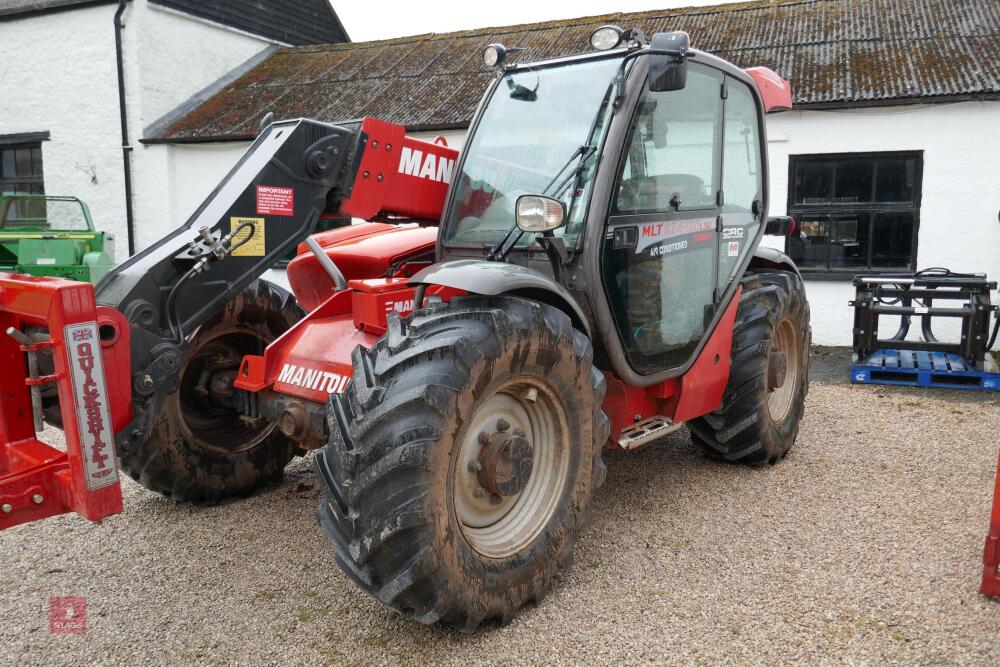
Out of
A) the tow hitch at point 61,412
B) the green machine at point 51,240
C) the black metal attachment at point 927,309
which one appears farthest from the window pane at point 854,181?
the green machine at point 51,240

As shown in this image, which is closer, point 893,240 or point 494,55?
point 494,55

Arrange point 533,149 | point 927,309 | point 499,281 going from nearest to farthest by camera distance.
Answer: point 499,281 < point 533,149 < point 927,309

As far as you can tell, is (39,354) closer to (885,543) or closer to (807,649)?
(807,649)

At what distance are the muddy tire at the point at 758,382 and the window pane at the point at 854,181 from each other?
5075 millimetres

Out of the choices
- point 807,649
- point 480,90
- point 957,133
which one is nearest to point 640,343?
point 807,649

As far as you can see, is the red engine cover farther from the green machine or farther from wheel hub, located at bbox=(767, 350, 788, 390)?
the green machine

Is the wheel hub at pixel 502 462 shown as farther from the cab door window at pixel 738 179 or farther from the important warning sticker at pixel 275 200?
the cab door window at pixel 738 179

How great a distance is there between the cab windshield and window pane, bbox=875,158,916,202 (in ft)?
23.2

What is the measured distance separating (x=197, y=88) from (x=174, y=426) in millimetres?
12330

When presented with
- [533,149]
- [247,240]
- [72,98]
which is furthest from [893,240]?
[72,98]

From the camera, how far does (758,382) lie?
465cm

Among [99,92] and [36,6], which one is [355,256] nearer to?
[99,92]

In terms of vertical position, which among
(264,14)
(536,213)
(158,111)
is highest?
(264,14)

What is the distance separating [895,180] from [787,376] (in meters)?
5.34
